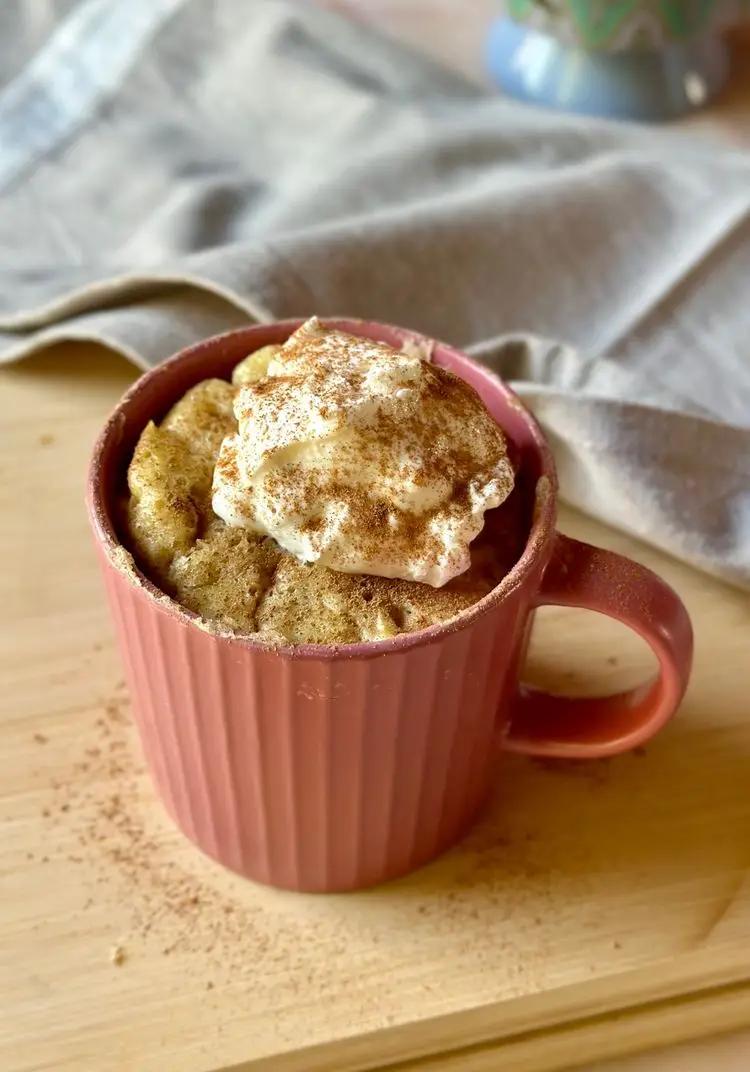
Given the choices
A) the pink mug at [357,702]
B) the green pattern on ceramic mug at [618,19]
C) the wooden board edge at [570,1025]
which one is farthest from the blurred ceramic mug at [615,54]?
the wooden board edge at [570,1025]

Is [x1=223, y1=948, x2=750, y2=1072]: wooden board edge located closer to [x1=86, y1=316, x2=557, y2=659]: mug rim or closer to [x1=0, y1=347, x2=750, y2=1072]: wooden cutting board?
[x1=0, y1=347, x2=750, y2=1072]: wooden cutting board

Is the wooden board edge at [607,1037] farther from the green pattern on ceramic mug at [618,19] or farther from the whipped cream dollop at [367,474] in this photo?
the green pattern on ceramic mug at [618,19]

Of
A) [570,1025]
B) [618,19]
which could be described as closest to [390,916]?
[570,1025]

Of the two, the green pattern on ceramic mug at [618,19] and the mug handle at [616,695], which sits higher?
the green pattern on ceramic mug at [618,19]

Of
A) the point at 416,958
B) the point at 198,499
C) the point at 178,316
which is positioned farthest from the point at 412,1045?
the point at 178,316

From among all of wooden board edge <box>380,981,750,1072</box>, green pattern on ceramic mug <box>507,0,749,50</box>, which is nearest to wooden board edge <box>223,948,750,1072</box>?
wooden board edge <box>380,981,750,1072</box>

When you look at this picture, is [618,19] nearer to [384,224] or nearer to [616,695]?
[384,224]
